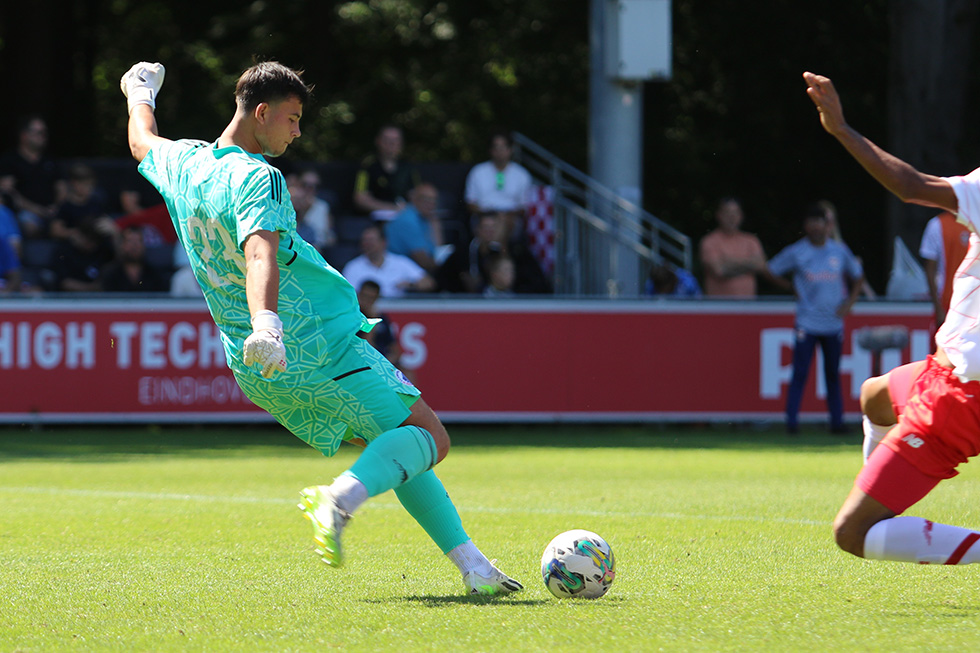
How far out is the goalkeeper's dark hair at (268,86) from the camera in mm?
5332

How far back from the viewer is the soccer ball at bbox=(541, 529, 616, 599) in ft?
18.6

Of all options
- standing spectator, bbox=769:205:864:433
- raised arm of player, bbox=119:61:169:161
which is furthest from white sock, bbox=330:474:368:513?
standing spectator, bbox=769:205:864:433

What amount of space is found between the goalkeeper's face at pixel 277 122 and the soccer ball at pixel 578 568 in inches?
76.1

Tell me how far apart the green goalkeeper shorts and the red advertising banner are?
10327mm

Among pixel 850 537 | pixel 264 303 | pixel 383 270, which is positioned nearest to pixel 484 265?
pixel 383 270

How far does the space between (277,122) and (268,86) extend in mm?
140

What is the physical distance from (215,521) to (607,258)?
10304 millimetres

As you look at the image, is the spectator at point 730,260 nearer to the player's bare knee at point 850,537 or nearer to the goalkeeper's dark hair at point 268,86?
the player's bare knee at point 850,537

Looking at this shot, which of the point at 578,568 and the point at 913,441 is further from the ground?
the point at 913,441

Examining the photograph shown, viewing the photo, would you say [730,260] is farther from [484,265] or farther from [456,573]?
[456,573]

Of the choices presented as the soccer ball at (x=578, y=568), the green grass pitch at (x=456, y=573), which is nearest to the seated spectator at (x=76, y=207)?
the green grass pitch at (x=456, y=573)

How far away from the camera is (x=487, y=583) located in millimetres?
5691

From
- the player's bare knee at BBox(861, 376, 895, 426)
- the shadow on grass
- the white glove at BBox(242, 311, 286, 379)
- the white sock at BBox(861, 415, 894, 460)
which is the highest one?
the white glove at BBox(242, 311, 286, 379)

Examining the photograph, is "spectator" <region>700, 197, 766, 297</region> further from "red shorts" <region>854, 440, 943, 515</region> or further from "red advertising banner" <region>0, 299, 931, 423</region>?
"red shorts" <region>854, 440, 943, 515</region>
